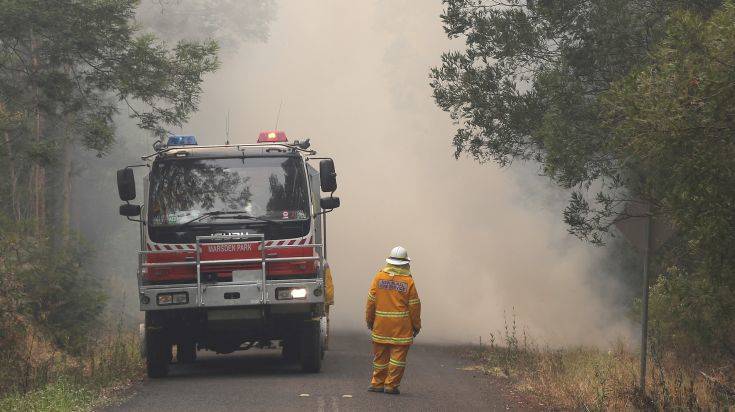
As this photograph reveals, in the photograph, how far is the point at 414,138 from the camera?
32.9m

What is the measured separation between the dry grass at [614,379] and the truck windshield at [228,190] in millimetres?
3816

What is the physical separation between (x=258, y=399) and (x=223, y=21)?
36319mm

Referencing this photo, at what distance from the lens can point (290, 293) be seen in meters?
13.5

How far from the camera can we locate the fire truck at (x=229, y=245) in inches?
532

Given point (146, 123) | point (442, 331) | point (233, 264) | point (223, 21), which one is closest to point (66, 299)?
point (146, 123)

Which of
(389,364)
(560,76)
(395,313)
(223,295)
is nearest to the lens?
(395,313)

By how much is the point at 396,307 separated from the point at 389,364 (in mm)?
673

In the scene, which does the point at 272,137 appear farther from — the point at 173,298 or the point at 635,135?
the point at 635,135

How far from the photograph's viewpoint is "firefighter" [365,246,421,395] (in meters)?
12.0

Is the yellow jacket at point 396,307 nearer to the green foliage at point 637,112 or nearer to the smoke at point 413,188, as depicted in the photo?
the green foliage at point 637,112

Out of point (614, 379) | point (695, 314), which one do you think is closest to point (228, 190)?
point (614, 379)

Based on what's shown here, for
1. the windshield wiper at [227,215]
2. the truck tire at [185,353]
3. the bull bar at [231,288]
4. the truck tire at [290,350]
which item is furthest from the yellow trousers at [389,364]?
the truck tire at [185,353]

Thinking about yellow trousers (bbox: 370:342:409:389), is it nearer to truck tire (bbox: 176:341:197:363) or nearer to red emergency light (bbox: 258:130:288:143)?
red emergency light (bbox: 258:130:288:143)

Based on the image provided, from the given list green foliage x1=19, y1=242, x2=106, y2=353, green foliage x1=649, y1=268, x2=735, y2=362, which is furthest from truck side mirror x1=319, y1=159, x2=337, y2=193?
green foliage x1=19, y1=242, x2=106, y2=353
